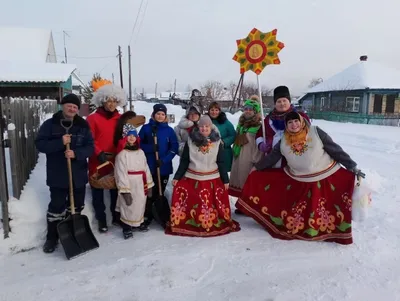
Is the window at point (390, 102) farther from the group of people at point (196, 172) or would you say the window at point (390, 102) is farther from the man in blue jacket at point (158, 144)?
the man in blue jacket at point (158, 144)

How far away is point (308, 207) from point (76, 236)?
2.54m

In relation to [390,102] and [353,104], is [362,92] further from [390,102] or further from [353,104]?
[390,102]

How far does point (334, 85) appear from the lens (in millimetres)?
29484

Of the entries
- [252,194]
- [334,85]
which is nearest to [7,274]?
[252,194]

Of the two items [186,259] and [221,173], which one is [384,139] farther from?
[186,259]

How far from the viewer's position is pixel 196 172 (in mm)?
3963

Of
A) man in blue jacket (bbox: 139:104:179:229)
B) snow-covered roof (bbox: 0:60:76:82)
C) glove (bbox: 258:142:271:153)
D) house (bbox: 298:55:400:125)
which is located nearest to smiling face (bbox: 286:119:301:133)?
glove (bbox: 258:142:271:153)

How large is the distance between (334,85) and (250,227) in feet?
93.8

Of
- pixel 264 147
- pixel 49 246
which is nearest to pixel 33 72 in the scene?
pixel 49 246

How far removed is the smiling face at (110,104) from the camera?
12.8 ft

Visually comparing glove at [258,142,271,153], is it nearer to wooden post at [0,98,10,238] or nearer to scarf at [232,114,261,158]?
scarf at [232,114,261,158]

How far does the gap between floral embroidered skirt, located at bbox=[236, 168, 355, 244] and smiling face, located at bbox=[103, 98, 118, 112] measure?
2.03 m

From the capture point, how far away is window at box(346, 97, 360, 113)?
90.0ft

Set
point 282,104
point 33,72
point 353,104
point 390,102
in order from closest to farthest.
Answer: point 282,104 → point 33,72 → point 390,102 → point 353,104
